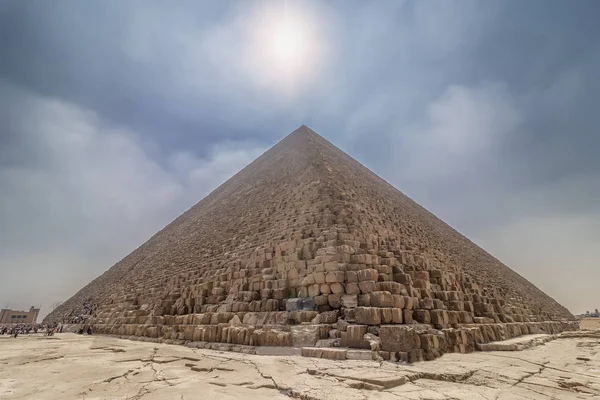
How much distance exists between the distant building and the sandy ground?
163 ft

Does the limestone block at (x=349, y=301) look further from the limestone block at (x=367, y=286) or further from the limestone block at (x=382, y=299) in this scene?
the limestone block at (x=382, y=299)

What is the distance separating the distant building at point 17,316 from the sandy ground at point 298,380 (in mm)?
49589

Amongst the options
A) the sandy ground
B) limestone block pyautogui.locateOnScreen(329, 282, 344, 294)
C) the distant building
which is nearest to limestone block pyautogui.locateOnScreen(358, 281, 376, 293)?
limestone block pyautogui.locateOnScreen(329, 282, 344, 294)

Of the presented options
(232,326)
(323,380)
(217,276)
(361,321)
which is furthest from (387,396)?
(217,276)

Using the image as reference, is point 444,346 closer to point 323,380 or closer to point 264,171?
point 323,380

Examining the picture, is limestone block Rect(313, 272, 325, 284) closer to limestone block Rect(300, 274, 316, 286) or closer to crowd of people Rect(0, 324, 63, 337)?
limestone block Rect(300, 274, 316, 286)

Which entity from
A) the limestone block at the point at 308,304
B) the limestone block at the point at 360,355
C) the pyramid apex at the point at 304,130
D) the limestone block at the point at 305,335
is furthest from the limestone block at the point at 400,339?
the pyramid apex at the point at 304,130

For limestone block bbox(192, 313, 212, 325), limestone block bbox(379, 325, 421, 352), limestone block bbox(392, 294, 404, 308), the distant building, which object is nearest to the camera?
limestone block bbox(379, 325, 421, 352)

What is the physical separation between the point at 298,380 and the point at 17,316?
187ft

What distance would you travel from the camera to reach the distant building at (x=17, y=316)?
4147 cm

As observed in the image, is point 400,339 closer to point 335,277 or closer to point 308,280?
point 335,277

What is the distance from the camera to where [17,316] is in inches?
1687

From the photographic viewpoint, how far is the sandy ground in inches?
117

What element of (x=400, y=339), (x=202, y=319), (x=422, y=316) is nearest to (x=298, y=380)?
(x=400, y=339)
